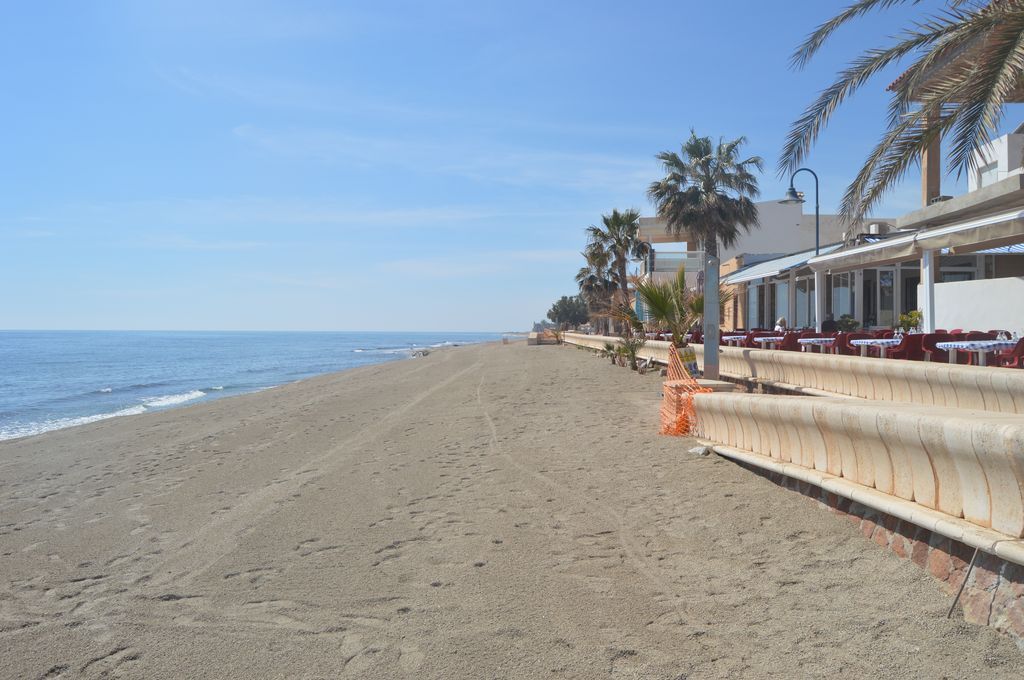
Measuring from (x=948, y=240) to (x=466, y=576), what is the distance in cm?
929

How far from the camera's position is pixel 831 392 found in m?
9.52

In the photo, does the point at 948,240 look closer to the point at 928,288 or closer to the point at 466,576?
the point at 928,288

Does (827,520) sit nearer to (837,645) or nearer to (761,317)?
(837,645)

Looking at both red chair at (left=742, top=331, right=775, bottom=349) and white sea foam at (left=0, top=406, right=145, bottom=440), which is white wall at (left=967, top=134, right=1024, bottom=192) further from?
white sea foam at (left=0, top=406, right=145, bottom=440)

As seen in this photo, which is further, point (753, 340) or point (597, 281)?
point (597, 281)

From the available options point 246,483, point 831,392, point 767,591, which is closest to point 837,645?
point 767,591

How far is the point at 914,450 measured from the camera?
3.81m

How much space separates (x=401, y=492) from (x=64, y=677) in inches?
133

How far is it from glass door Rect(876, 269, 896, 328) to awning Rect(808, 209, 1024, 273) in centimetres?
798

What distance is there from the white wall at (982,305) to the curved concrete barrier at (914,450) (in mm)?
11648

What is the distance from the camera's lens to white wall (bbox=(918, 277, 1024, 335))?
15406 millimetres

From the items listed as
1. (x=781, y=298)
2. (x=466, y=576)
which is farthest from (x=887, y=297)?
(x=466, y=576)

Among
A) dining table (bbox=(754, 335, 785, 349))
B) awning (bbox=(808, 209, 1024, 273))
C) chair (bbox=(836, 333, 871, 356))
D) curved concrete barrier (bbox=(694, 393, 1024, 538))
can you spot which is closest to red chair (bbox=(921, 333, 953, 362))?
awning (bbox=(808, 209, 1024, 273))

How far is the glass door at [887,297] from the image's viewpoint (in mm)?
21859
